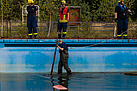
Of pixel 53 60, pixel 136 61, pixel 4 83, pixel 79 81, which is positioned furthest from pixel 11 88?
pixel 136 61

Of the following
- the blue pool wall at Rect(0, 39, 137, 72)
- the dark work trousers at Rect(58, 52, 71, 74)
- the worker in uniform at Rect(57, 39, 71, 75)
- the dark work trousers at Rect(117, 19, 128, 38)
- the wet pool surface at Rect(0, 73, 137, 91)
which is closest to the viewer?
the wet pool surface at Rect(0, 73, 137, 91)

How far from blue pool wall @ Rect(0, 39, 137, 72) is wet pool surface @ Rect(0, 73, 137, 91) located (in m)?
0.81

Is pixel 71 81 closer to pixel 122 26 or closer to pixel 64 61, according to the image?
pixel 64 61

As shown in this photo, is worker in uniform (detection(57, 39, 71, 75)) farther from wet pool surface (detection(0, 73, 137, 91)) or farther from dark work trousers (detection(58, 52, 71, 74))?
wet pool surface (detection(0, 73, 137, 91))

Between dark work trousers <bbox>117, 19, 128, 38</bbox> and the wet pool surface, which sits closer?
the wet pool surface

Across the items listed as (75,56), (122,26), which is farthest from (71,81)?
(122,26)

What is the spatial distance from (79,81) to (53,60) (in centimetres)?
257

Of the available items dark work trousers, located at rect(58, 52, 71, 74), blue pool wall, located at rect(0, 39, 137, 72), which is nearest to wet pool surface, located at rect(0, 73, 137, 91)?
dark work trousers, located at rect(58, 52, 71, 74)

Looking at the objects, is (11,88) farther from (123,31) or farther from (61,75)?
(123,31)

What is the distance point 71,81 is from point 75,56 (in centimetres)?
343

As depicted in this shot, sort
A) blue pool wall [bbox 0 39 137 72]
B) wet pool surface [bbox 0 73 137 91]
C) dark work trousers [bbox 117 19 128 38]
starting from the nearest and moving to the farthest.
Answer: wet pool surface [bbox 0 73 137 91], blue pool wall [bbox 0 39 137 72], dark work trousers [bbox 117 19 128 38]

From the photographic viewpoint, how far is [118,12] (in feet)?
66.0

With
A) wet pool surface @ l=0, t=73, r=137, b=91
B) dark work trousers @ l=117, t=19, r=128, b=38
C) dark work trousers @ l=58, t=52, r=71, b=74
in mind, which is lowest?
wet pool surface @ l=0, t=73, r=137, b=91

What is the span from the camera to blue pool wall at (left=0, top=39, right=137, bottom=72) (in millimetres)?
19594
